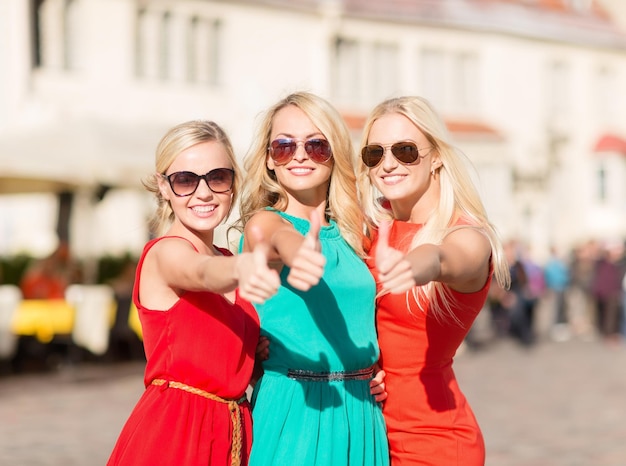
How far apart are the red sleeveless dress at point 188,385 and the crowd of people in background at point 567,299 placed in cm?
1217

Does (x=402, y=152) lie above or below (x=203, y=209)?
above

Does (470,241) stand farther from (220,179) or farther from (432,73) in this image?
(432,73)

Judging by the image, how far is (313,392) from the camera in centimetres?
295

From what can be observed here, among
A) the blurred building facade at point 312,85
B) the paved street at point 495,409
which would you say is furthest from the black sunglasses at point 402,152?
the blurred building facade at point 312,85

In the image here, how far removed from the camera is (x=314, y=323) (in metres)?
2.95

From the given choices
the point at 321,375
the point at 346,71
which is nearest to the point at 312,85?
the point at 346,71

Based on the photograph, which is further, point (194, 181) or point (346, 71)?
point (346, 71)

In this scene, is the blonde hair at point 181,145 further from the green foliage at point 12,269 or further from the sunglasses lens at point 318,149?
the green foliage at point 12,269

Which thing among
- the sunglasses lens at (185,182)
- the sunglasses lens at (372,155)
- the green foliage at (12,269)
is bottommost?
the green foliage at (12,269)

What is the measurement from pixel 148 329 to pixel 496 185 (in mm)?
29789

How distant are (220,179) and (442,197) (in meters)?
0.74

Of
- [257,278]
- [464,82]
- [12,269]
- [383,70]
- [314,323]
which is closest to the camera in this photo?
[257,278]

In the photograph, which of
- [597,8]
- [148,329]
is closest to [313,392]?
[148,329]

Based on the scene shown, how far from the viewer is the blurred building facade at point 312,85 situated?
12.4 metres
